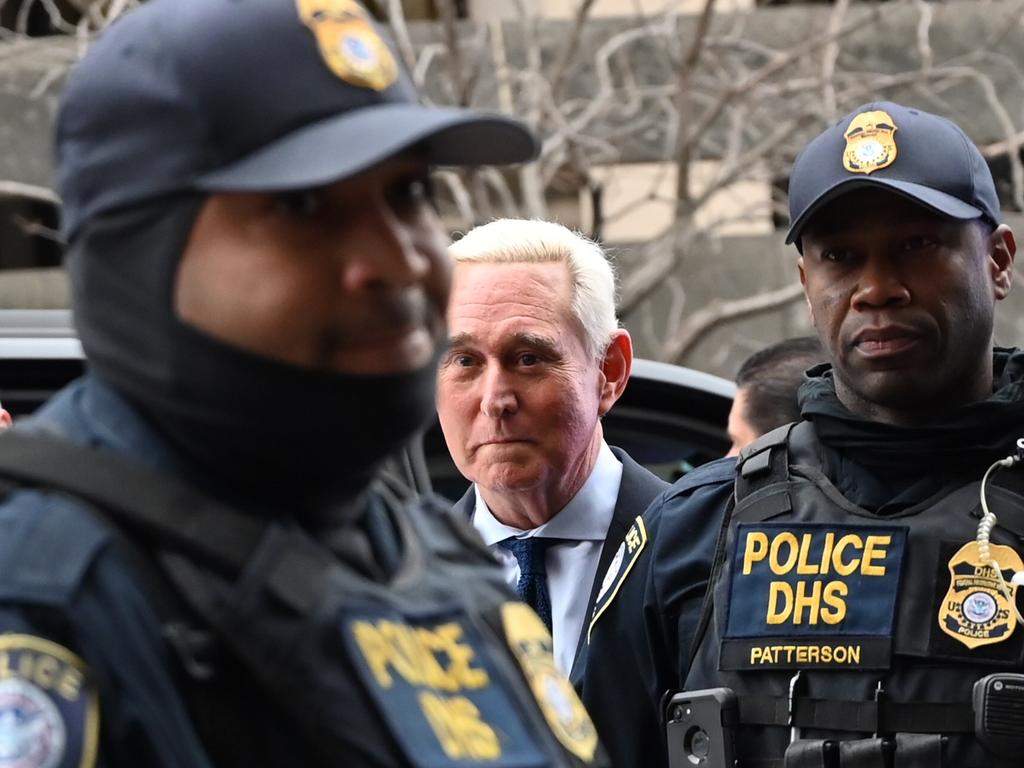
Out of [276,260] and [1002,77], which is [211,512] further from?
[1002,77]

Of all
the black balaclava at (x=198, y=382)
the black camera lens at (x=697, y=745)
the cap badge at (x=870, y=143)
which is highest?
the cap badge at (x=870, y=143)

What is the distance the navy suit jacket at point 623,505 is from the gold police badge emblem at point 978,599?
0.78 metres

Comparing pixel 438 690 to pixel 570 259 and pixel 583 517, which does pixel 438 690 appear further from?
pixel 570 259

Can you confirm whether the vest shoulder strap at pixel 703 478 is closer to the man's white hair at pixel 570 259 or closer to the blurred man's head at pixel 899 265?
the blurred man's head at pixel 899 265

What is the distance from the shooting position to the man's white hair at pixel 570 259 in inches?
158

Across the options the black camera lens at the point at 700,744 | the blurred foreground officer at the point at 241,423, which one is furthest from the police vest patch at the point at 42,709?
the black camera lens at the point at 700,744

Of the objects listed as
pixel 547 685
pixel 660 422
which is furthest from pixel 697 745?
pixel 660 422

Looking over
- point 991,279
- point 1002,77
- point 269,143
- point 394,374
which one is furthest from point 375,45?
point 1002,77

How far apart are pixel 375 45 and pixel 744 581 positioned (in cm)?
171

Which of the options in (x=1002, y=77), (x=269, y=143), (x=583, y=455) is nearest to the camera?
(x=269, y=143)

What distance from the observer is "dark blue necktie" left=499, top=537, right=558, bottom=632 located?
383 cm

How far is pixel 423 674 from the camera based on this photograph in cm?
174

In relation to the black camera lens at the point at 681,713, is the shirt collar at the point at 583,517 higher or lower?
higher

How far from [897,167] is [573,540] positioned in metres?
1.07
